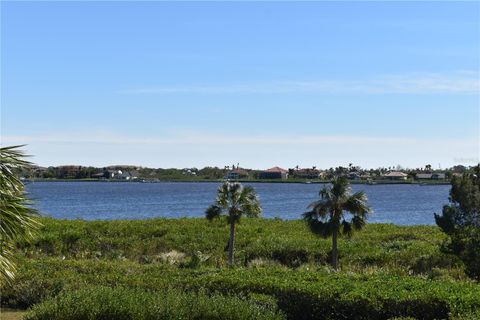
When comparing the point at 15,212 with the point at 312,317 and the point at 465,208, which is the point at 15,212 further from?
the point at 465,208

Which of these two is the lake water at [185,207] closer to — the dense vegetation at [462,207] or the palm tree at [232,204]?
the palm tree at [232,204]

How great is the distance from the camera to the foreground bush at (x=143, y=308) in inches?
467

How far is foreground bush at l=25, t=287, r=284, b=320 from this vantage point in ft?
38.9

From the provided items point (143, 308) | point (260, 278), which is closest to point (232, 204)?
point (260, 278)

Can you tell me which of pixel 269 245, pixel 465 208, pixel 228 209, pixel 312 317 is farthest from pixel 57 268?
pixel 465 208

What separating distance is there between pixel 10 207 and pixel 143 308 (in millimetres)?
3098

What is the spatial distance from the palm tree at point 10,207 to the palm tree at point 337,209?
16710 millimetres

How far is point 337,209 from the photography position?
27.5m

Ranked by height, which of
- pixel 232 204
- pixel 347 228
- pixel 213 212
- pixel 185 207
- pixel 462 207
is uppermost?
pixel 462 207

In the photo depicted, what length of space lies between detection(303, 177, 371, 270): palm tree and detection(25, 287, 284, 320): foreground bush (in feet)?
49.4

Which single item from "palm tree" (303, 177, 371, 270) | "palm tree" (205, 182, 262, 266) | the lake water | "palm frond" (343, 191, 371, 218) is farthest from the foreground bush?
the lake water

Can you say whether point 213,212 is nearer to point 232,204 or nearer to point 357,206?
point 232,204

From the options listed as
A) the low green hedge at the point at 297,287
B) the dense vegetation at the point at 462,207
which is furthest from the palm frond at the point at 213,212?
the low green hedge at the point at 297,287

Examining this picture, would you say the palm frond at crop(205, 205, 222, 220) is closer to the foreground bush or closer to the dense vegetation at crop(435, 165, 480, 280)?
the dense vegetation at crop(435, 165, 480, 280)
